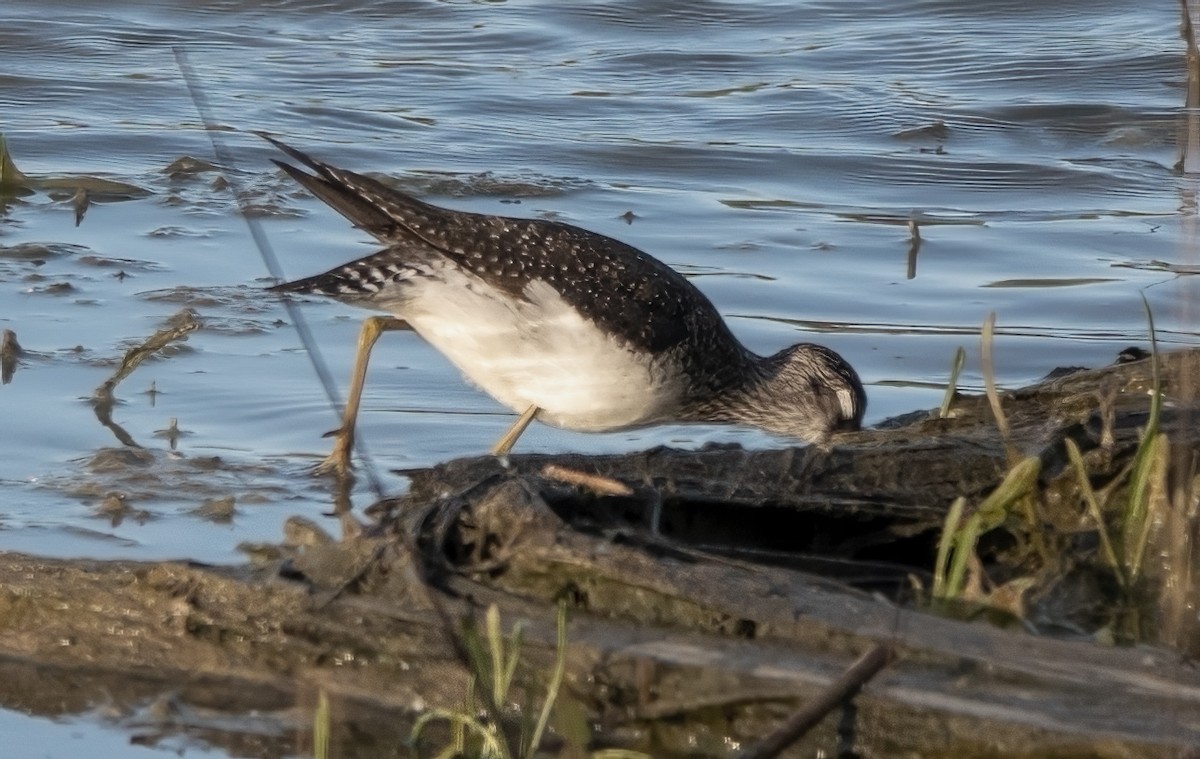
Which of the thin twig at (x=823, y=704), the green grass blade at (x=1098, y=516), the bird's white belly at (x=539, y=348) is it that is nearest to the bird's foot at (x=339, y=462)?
the bird's white belly at (x=539, y=348)

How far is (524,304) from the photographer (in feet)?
20.4

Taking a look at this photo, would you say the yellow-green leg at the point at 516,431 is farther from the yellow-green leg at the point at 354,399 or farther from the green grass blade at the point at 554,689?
the green grass blade at the point at 554,689

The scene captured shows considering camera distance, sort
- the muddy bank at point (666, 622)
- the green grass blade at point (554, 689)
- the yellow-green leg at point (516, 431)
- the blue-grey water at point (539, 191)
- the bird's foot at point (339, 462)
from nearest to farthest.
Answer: the green grass blade at point (554, 689) → the muddy bank at point (666, 622) → the bird's foot at point (339, 462) → the yellow-green leg at point (516, 431) → the blue-grey water at point (539, 191)

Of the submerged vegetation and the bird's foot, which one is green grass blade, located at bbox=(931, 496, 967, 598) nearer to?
the submerged vegetation

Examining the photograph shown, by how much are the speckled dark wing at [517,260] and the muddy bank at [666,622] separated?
1.38 m

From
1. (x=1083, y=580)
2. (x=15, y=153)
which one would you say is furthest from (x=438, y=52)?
(x=1083, y=580)

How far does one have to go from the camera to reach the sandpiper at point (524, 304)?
6203 mm

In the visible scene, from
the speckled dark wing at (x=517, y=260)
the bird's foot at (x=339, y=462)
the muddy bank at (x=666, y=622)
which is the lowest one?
the bird's foot at (x=339, y=462)

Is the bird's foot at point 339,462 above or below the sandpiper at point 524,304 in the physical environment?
below

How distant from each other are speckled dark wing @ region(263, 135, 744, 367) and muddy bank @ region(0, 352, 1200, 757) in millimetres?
1383

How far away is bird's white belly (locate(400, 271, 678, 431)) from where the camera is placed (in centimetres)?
620

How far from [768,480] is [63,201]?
539cm

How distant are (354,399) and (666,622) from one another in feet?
8.53

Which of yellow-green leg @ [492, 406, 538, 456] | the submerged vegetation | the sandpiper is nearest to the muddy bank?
the submerged vegetation
